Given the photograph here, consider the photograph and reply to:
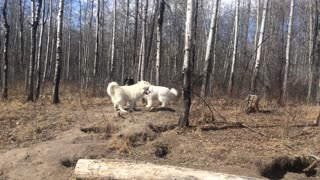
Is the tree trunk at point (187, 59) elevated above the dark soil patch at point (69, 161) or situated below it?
above

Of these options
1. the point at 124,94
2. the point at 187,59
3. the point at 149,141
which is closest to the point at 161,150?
Result: the point at 149,141

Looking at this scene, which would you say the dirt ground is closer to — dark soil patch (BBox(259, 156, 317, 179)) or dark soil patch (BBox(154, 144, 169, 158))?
dark soil patch (BBox(154, 144, 169, 158))

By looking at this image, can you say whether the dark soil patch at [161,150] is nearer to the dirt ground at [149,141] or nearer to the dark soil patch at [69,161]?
the dirt ground at [149,141]

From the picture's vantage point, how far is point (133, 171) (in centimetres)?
752

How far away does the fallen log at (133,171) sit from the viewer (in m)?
7.21

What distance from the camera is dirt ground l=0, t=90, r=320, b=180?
923cm

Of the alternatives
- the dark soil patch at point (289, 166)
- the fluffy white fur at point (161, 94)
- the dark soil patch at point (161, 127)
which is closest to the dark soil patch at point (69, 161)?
the dark soil patch at point (161, 127)

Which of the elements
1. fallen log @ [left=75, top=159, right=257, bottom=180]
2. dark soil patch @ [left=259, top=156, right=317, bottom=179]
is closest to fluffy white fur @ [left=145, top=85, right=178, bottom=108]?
dark soil patch @ [left=259, top=156, right=317, bottom=179]

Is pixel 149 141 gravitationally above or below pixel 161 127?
below

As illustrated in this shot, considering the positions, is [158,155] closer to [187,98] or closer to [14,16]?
[187,98]

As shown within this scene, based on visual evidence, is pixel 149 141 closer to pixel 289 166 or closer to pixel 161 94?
pixel 289 166

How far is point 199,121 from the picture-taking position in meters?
12.0

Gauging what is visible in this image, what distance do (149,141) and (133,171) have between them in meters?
2.97

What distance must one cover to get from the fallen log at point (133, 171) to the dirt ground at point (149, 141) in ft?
3.03
